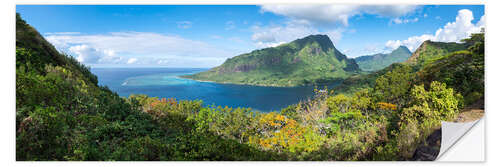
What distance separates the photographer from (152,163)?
2.80 m

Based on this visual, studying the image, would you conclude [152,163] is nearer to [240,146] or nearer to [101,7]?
[240,146]

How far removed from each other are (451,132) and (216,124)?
3830 mm

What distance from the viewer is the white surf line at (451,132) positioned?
116 inches

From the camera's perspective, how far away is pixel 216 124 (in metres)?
3.79

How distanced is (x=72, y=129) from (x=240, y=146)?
2499 mm

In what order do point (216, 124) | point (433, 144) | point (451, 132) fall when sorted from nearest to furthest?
point (433, 144) < point (451, 132) < point (216, 124)

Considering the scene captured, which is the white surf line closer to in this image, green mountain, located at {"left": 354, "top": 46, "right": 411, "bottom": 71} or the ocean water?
the ocean water

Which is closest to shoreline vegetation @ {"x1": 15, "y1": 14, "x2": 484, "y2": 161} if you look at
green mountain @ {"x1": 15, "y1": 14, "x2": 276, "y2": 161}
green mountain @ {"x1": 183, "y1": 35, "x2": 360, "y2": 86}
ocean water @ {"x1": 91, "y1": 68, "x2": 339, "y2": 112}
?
green mountain @ {"x1": 15, "y1": 14, "x2": 276, "y2": 161}

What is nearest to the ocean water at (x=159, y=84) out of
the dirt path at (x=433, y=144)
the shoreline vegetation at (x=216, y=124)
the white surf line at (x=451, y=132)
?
the shoreline vegetation at (x=216, y=124)

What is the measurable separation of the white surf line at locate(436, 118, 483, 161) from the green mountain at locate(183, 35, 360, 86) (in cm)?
7935

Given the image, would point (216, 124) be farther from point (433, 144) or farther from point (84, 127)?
point (433, 144)

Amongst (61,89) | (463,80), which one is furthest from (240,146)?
(463,80)

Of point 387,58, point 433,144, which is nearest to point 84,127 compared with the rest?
point 433,144

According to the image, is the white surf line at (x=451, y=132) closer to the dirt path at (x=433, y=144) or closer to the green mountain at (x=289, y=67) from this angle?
the dirt path at (x=433, y=144)
